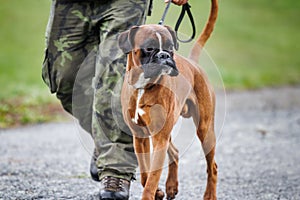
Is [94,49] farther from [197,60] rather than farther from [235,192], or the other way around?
[235,192]

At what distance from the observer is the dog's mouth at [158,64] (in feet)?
12.8

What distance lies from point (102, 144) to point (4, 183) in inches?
48.9

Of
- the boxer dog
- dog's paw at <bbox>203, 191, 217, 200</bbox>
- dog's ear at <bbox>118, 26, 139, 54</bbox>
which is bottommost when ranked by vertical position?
dog's paw at <bbox>203, 191, 217, 200</bbox>

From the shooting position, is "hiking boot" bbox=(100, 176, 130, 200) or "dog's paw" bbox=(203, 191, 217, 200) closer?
"hiking boot" bbox=(100, 176, 130, 200)

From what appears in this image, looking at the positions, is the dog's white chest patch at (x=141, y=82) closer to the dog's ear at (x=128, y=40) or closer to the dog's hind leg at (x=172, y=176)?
the dog's ear at (x=128, y=40)

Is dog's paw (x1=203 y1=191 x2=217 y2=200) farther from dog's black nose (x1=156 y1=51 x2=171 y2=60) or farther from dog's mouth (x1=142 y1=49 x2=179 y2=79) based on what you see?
dog's black nose (x1=156 y1=51 x2=171 y2=60)

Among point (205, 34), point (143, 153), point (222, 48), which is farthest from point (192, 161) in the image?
point (222, 48)

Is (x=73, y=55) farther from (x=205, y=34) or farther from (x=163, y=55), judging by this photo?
(x=163, y=55)

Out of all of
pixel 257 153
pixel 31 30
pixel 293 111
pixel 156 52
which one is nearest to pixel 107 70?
pixel 156 52

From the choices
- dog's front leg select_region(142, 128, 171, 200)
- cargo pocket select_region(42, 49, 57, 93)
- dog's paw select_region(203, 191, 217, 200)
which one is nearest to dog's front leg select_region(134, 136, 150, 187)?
dog's front leg select_region(142, 128, 171, 200)

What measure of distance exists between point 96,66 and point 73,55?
1.13 ft

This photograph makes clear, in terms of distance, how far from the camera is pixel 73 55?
529 centimetres

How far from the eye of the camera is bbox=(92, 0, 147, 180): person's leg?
4836 millimetres

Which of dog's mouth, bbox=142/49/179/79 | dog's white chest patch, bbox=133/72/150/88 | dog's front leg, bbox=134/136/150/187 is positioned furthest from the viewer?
dog's front leg, bbox=134/136/150/187
